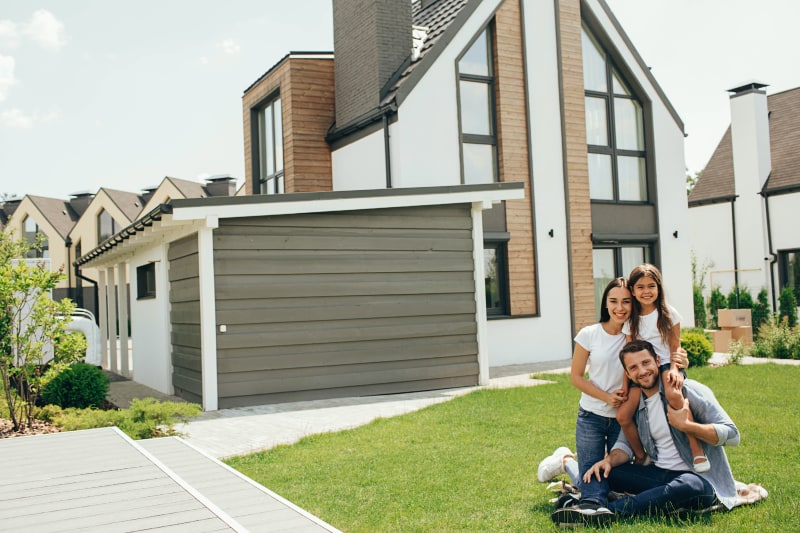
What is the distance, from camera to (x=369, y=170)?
14.6 metres

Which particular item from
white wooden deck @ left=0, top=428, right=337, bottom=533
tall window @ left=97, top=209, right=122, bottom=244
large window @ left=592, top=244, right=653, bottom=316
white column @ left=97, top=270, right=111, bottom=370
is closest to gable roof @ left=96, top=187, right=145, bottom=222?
tall window @ left=97, top=209, right=122, bottom=244

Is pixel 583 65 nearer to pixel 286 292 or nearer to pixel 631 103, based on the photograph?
pixel 631 103

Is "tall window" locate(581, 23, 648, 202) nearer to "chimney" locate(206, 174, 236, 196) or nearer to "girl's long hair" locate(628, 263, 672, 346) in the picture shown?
"girl's long hair" locate(628, 263, 672, 346)

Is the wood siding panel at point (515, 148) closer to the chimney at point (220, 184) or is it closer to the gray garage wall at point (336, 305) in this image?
the gray garage wall at point (336, 305)

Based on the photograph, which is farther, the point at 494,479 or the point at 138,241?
the point at 138,241

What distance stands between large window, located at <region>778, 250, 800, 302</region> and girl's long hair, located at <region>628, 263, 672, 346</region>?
18585mm

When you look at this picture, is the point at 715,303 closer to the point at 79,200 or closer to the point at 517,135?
the point at 517,135

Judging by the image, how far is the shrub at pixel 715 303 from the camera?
2128 cm

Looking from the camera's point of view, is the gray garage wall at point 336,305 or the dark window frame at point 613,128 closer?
the gray garage wall at point 336,305

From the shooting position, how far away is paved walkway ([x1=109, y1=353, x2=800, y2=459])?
7.60 m

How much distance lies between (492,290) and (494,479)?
361 inches

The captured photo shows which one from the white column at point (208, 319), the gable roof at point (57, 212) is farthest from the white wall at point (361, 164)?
the gable roof at point (57, 212)

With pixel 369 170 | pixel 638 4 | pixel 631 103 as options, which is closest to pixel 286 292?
pixel 369 170

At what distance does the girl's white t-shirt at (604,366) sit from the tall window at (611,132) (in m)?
11.5
